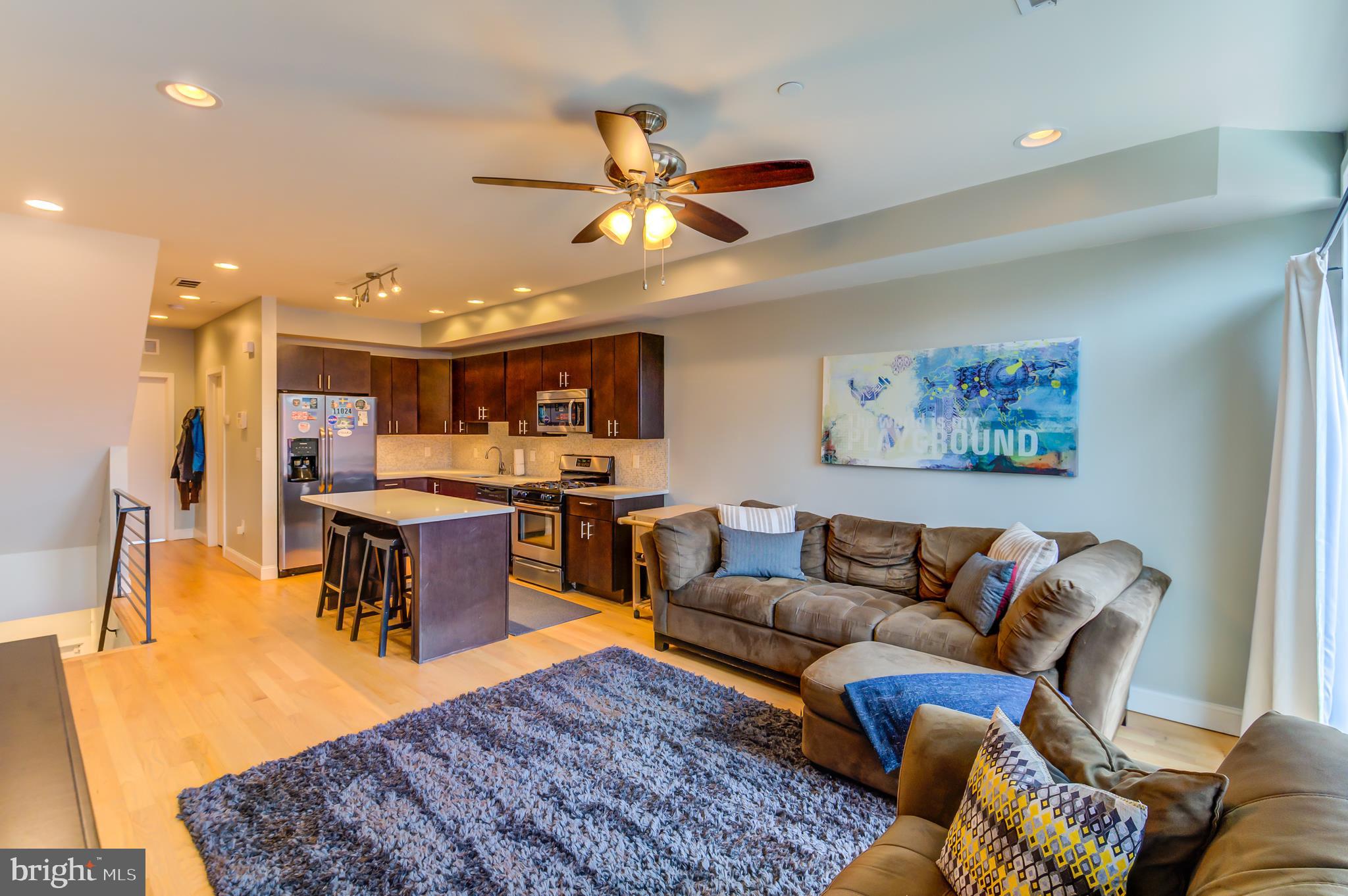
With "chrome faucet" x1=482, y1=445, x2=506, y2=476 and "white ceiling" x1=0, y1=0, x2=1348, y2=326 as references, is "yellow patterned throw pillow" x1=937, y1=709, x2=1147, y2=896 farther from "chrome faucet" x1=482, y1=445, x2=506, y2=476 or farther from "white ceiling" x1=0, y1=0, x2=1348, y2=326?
"chrome faucet" x1=482, y1=445, x2=506, y2=476

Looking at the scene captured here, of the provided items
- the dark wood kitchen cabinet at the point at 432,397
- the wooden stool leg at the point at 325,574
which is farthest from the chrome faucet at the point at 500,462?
the wooden stool leg at the point at 325,574

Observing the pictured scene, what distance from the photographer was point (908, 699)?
225 cm

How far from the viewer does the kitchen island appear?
370 centimetres

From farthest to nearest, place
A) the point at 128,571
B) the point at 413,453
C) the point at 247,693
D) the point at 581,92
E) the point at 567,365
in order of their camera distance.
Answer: the point at 413,453, the point at 567,365, the point at 128,571, the point at 247,693, the point at 581,92

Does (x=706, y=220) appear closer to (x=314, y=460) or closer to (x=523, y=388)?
(x=523, y=388)

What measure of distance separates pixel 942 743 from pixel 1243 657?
2.30 metres

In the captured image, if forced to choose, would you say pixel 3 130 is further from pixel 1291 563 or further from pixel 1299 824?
pixel 1291 563

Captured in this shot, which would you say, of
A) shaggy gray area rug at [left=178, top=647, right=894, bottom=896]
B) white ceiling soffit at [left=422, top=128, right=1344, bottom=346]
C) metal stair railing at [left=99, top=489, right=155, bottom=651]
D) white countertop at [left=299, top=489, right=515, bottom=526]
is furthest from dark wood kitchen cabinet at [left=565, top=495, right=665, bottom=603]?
metal stair railing at [left=99, top=489, right=155, bottom=651]

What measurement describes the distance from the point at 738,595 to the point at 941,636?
1.09m

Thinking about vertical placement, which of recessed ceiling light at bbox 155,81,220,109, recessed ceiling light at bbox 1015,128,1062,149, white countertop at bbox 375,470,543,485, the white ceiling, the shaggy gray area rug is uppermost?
recessed ceiling light at bbox 1015,128,1062,149

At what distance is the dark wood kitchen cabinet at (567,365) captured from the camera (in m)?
5.60

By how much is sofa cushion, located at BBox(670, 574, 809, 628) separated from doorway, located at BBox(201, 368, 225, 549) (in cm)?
567

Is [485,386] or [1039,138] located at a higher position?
[1039,138]

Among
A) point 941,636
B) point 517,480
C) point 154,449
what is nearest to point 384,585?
point 517,480
